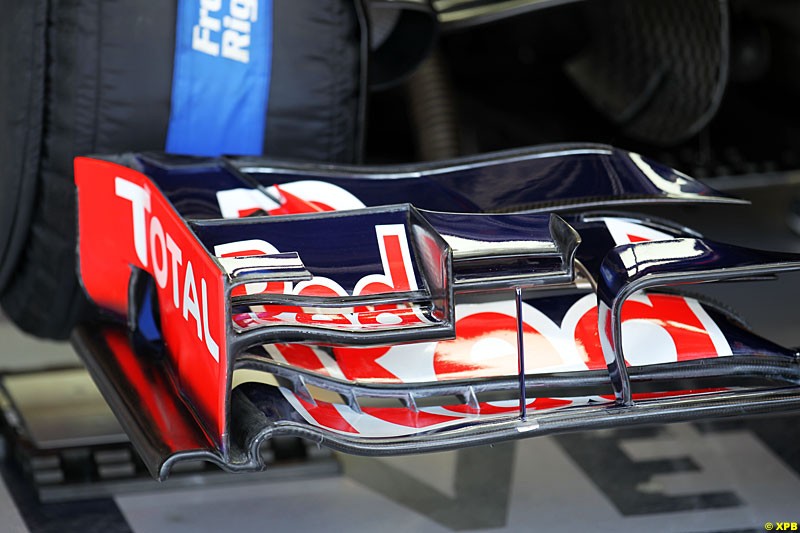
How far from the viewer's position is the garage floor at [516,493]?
43.7 inches

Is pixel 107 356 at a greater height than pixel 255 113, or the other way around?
pixel 255 113

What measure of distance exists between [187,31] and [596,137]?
1.19 metres

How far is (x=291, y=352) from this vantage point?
3.04 feet

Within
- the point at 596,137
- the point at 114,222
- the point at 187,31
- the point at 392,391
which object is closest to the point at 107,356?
the point at 114,222

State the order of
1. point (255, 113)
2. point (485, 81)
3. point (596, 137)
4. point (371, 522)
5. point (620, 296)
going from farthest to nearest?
point (485, 81), point (596, 137), point (255, 113), point (371, 522), point (620, 296)

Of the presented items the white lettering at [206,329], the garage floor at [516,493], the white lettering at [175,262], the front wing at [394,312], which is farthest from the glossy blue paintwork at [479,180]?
the garage floor at [516,493]

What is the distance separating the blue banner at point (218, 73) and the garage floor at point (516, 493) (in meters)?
0.40

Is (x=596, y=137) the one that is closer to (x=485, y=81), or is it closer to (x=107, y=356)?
(x=485, y=81)

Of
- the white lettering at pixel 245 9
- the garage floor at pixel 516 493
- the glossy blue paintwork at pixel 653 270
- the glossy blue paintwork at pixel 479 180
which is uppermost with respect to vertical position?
the white lettering at pixel 245 9

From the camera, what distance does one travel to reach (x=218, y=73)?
1209 mm

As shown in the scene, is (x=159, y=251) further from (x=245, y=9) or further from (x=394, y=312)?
(x=245, y=9)

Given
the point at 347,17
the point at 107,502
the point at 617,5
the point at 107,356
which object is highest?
the point at 617,5

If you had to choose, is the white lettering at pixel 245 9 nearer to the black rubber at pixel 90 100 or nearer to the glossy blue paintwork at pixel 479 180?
the black rubber at pixel 90 100

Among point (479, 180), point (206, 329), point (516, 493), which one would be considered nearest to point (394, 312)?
point (206, 329)
